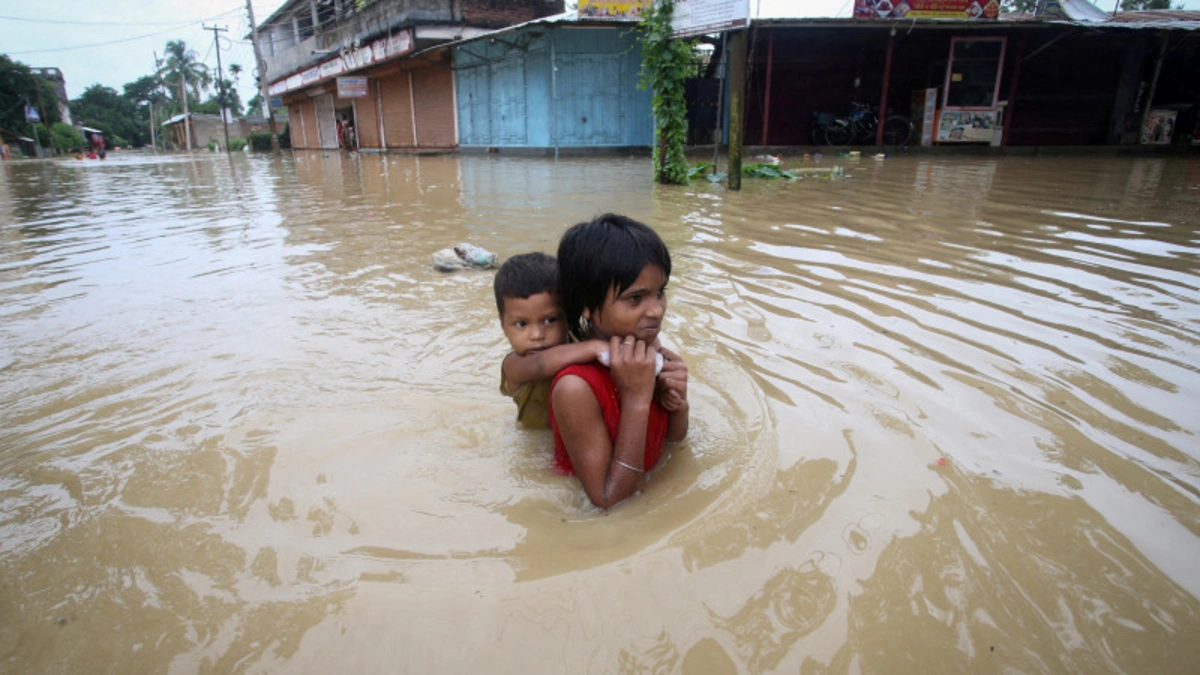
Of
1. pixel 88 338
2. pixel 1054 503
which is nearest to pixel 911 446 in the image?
pixel 1054 503

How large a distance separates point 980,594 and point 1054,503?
0.46m

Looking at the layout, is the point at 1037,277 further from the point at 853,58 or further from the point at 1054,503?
the point at 853,58

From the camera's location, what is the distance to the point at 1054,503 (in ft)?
5.29

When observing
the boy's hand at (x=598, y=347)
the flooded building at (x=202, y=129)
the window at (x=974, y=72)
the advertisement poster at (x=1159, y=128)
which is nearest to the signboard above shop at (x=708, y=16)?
the boy's hand at (x=598, y=347)

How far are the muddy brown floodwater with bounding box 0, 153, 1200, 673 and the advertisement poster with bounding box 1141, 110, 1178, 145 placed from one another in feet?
49.1

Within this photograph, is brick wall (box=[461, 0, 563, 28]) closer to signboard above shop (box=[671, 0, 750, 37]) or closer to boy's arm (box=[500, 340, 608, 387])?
signboard above shop (box=[671, 0, 750, 37])

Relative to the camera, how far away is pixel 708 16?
24.2 feet

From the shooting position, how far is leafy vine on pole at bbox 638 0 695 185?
8180 millimetres

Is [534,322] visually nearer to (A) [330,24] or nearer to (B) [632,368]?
(B) [632,368]

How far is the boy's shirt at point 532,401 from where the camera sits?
201 centimetres

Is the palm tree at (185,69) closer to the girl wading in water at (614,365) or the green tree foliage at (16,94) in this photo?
the green tree foliage at (16,94)

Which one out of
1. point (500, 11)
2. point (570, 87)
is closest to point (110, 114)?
point (500, 11)

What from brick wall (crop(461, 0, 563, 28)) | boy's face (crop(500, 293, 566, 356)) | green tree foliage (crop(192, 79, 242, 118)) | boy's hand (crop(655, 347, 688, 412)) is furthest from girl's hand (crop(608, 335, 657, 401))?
green tree foliage (crop(192, 79, 242, 118))

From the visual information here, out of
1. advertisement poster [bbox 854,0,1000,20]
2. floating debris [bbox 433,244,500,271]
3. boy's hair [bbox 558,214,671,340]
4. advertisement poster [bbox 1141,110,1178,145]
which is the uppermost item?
advertisement poster [bbox 854,0,1000,20]
